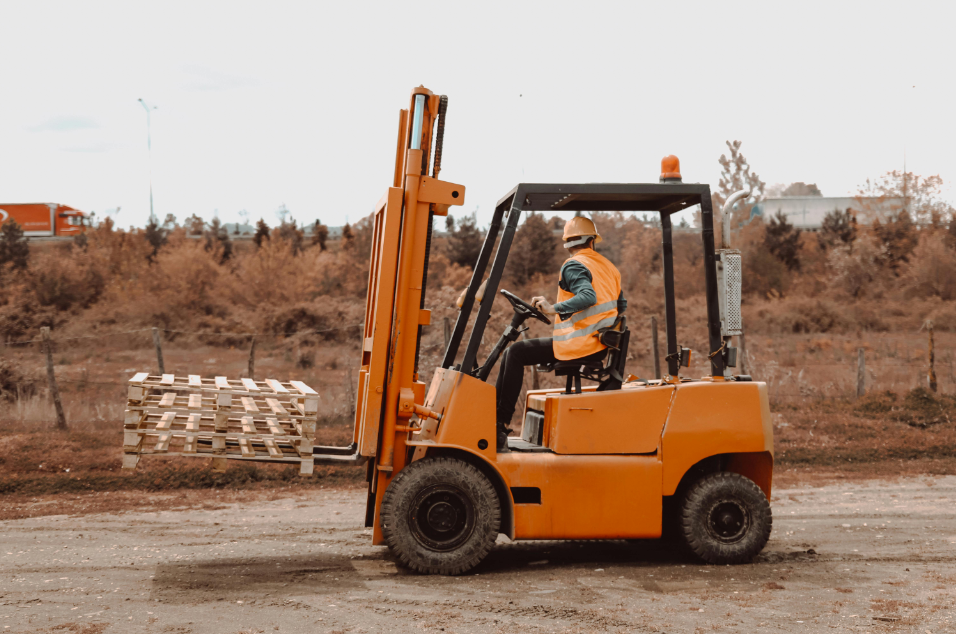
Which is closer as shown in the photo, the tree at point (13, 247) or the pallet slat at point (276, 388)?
the pallet slat at point (276, 388)

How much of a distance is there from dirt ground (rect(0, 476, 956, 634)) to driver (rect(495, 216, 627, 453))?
1.23m

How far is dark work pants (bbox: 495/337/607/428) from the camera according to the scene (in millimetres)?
5758

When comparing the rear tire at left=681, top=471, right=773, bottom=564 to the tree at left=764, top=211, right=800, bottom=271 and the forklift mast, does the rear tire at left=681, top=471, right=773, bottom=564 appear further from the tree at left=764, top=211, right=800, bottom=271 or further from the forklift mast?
the tree at left=764, top=211, right=800, bottom=271

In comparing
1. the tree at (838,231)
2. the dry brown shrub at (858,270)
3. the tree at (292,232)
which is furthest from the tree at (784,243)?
the tree at (292,232)

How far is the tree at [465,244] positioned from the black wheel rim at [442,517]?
3146 centimetres

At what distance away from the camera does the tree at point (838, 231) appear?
42.7m

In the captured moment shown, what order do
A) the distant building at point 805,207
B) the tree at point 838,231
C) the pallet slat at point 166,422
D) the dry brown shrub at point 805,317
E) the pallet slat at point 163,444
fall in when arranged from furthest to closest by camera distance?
the distant building at point 805,207, the tree at point 838,231, the dry brown shrub at point 805,317, the pallet slat at point 166,422, the pallet slat at point 163,444

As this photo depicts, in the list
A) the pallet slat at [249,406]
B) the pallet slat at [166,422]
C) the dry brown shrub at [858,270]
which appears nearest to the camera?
the pallet slat at [166,422]

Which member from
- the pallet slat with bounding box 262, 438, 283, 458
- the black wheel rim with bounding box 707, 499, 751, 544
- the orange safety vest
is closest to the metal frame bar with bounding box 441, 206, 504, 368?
the orange safety vest

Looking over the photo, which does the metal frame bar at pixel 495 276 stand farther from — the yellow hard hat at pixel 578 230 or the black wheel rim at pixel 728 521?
the black wheel rim at pixel 728 521

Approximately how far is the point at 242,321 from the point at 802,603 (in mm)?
29066

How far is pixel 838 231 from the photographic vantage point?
4409 centimetres

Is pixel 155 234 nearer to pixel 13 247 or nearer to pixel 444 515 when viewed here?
pixel 13 247

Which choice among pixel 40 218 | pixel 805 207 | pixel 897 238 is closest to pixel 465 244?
pixel 897 238
